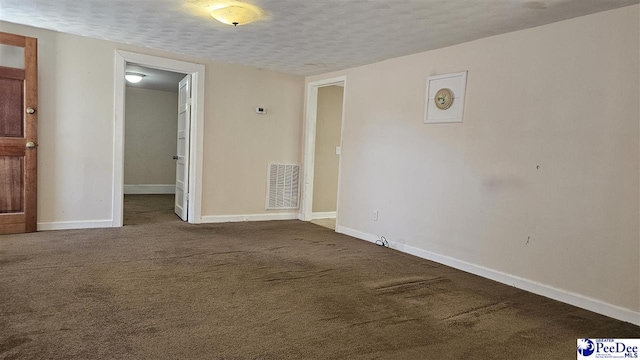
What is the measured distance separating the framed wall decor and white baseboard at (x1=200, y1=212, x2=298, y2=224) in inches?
106

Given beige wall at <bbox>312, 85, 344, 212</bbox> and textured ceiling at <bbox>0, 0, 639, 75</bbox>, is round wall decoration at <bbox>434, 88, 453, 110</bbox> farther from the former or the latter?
beige wall at <bbox>312, 85, 344, 212</bbox>

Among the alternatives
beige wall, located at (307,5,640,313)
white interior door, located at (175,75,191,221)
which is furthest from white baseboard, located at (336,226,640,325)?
white interior door, located at (175,75,191,221)

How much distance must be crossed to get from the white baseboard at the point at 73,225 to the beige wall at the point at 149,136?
3.85 m

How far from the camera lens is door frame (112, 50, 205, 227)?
4570 mm

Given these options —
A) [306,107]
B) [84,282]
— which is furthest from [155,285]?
[306,107]

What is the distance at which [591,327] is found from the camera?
2514 millimetres

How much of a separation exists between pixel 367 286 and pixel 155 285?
155cm

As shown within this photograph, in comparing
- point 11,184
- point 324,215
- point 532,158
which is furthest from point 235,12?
point 324,215

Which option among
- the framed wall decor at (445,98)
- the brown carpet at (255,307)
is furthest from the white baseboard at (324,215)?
the framed wall decor at (445,98)

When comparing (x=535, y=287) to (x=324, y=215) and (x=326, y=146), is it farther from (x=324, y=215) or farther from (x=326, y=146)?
(x=326, y=146)

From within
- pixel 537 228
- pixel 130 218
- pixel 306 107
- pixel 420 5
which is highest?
pixel 420 5

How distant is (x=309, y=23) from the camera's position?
340 cm

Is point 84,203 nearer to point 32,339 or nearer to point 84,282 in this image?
point 84,282

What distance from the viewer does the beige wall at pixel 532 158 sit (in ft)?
8.86
